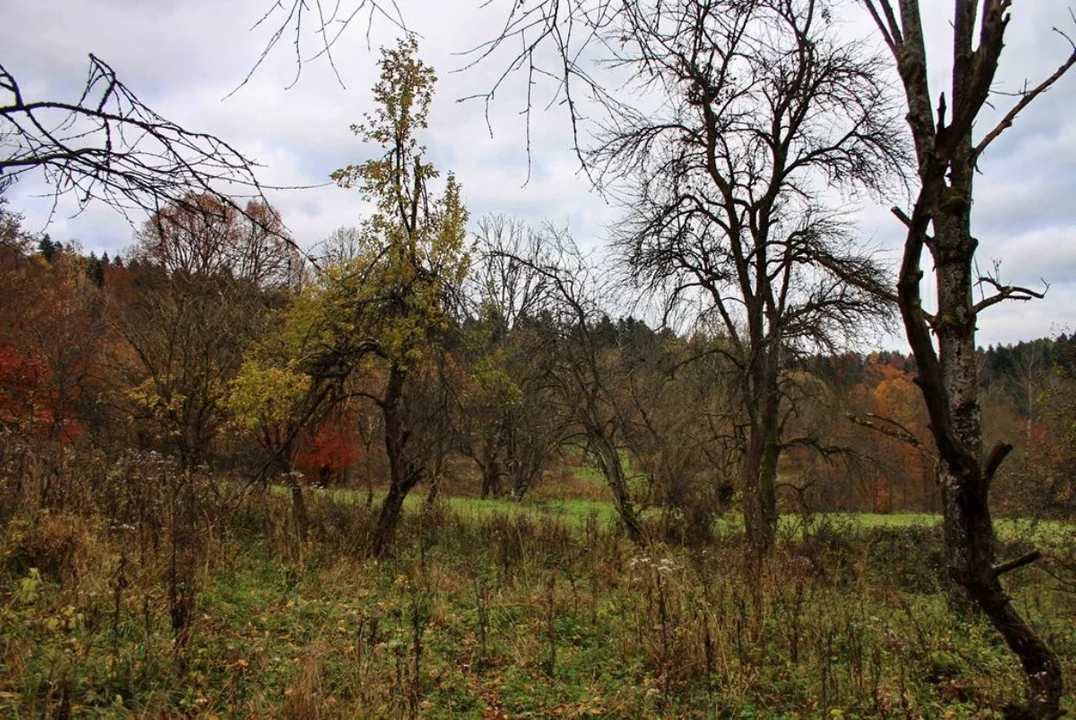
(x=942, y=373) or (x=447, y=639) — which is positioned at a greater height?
(x=942, y=373)

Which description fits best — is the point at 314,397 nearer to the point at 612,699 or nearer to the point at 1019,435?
the point at 612,699

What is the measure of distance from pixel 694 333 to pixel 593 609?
334 inches

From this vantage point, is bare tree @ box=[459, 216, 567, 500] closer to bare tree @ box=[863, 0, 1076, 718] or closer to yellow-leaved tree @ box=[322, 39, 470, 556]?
Answer: yellow-leaved tree @ box=[322, 39, 470, 556]

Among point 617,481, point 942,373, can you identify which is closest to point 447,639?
point 942,373

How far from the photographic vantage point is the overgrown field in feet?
12.6

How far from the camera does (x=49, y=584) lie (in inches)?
210

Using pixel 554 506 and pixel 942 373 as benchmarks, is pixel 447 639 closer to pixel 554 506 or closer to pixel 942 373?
pixel 942 373

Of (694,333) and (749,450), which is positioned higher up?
(694,333)

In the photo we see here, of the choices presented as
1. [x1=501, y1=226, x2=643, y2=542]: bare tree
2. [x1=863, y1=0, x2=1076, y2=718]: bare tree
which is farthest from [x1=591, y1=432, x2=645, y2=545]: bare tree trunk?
[x1=863, y1=0, x2=1076, y2=718]: bare tree

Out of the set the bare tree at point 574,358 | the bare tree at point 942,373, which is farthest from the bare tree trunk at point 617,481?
the bare tree at point 942,373

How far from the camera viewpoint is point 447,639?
18.9 feet

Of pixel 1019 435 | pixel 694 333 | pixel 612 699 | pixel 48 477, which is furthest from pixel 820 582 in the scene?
pixel 1019 435

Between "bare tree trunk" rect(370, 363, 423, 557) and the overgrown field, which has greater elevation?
"bare tree trunk" rect(370, 363, 423, 557)

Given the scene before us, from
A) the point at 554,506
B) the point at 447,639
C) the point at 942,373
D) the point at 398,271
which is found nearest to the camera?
the point at 942,373
